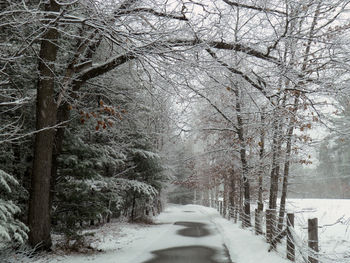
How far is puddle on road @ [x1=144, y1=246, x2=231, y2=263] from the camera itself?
Answer: 8.51m

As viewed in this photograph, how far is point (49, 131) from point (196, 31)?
4.68 meters

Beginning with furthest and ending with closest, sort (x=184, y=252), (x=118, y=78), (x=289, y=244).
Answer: (x=118, y=78) → (x=184, y=252) → (x=289, y=244)

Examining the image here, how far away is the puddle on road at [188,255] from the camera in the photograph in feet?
27.9

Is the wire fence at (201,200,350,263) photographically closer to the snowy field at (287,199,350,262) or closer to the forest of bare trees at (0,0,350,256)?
the snowy field at (287,199,350,262)

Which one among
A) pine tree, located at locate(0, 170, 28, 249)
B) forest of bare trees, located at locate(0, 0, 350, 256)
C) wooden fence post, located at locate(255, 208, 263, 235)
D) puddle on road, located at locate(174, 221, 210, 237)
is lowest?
puddle on road, located at locate(174, 221, 210, 237)

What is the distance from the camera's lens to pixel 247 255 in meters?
8.99

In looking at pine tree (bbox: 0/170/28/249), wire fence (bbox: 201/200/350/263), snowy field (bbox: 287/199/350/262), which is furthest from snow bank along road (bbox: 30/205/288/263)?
pine tree (bbox: 0/170/28/249)

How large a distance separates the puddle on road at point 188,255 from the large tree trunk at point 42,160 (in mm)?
2896

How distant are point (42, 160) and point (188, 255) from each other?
16.1 ft

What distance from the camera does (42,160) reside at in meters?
8.15

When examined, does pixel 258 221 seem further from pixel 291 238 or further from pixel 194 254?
pixel 291 238

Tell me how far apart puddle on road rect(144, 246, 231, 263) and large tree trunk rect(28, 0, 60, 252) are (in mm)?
2896

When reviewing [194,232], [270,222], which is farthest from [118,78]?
[194,232]

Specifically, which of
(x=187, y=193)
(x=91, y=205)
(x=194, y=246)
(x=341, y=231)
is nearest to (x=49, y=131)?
(x=91, y=205)
